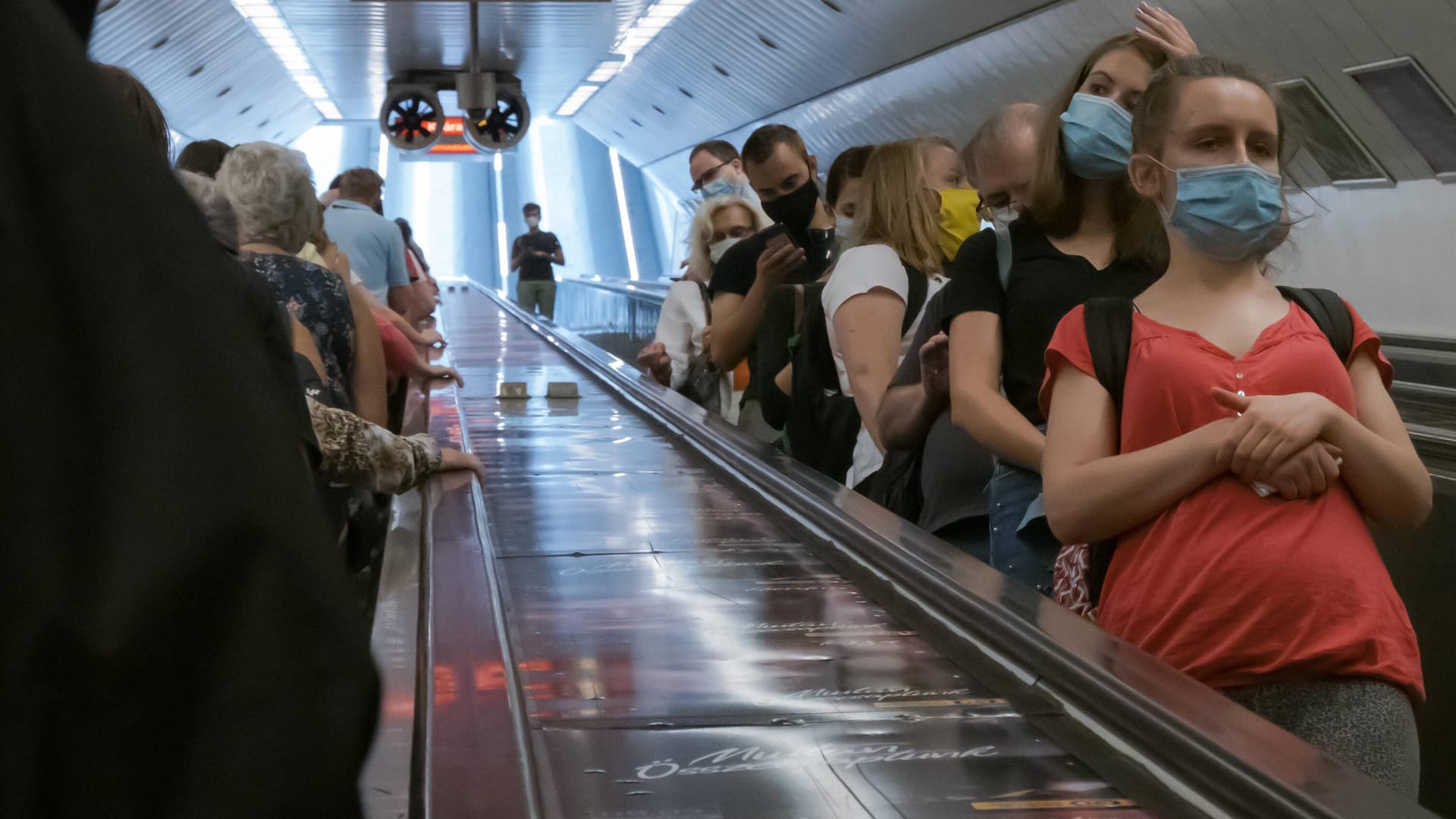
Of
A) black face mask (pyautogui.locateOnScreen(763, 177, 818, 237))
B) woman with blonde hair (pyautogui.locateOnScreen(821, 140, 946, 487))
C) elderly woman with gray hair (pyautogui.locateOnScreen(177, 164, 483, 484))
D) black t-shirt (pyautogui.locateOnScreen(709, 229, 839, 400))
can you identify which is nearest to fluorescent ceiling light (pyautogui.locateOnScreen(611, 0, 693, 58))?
black t-shirt (pyautogui.locateOnScreen(709, 229, 839, 400))

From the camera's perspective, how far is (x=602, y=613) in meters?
2.26

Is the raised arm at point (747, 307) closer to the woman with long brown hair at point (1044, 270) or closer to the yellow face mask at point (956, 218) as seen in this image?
the yellow face mask at point (956, 218)

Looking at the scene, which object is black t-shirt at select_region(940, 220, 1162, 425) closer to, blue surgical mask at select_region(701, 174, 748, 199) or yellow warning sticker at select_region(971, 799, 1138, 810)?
yellow warning sticker at select_region(971, 799, 1138, 810)

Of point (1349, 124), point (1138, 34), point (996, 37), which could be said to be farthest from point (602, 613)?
point (996, 37)

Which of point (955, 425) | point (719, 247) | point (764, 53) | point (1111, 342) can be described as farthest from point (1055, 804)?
point (764, 53)

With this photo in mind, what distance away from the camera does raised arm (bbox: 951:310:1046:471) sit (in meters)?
2.46

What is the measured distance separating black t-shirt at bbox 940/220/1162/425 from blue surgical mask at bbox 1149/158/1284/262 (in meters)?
0.53

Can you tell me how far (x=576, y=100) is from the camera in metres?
28.1

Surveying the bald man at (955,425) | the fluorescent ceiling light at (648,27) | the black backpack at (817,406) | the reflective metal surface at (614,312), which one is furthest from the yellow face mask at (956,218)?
the fluorescent ceiling light at (648,27)

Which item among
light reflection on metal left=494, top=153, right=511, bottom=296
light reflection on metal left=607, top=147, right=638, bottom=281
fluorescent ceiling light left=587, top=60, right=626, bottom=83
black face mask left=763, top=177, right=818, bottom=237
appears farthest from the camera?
light reflection on metal left=494, top=153, right=511, bottom=296

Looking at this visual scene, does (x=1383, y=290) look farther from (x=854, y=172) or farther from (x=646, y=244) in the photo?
(x=646, y=244)

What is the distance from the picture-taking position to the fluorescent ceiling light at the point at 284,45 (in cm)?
1736

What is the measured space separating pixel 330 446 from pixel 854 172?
189 cm

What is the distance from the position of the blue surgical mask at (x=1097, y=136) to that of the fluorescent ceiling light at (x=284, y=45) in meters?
16.2
